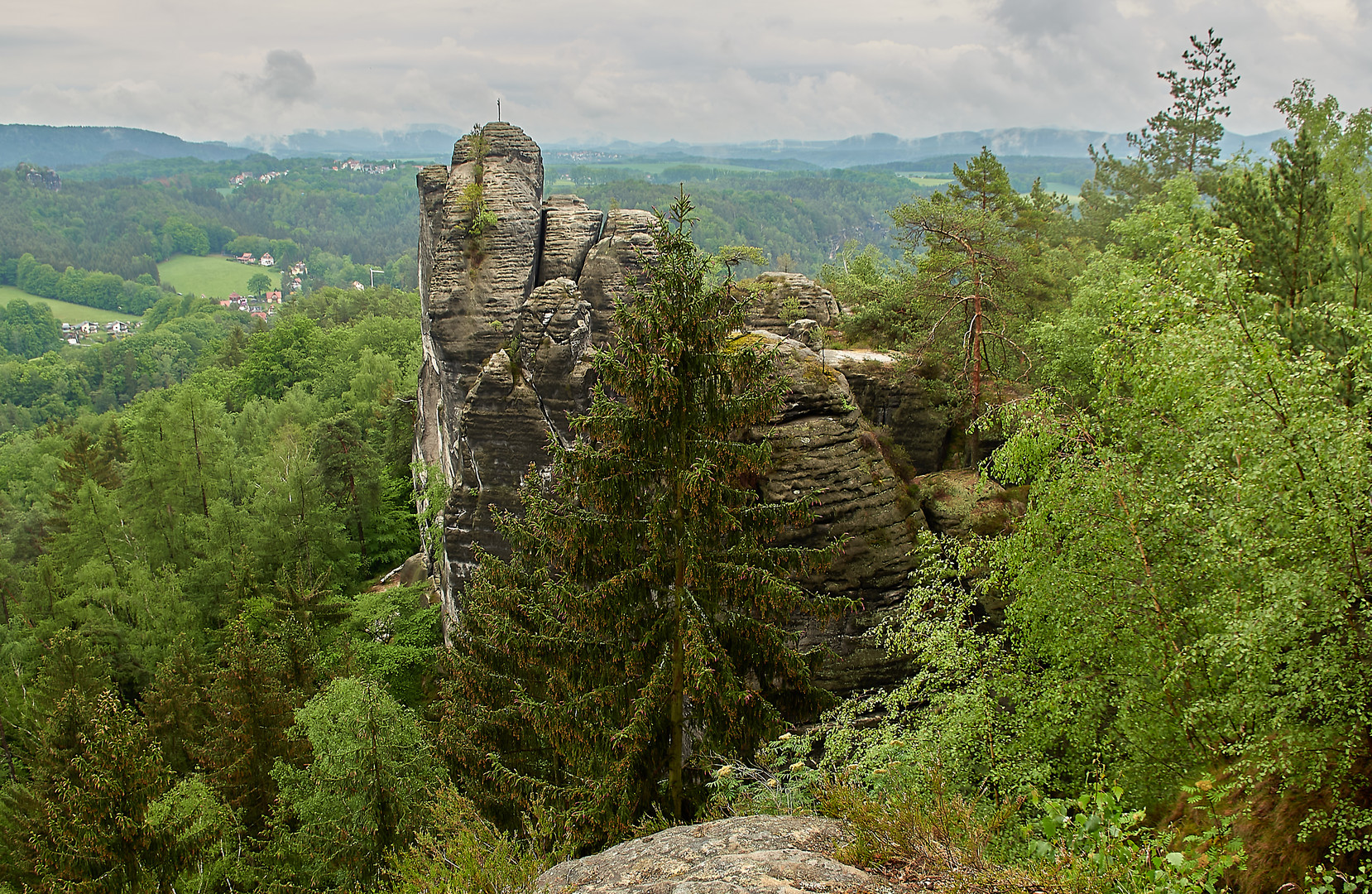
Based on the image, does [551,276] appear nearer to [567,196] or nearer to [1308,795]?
[567,196]

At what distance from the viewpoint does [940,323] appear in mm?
16156

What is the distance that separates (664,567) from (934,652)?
12.1 ft

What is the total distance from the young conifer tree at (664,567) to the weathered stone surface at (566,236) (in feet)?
52.7

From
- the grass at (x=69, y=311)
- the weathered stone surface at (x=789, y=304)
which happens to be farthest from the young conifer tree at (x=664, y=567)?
the grass at (x=69, y=311)

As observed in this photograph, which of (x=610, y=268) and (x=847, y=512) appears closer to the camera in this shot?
(x=847, y=512)

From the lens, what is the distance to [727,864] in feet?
20.3

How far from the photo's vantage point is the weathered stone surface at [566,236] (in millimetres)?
26328

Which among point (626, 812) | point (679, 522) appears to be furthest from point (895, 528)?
point (626, 812)

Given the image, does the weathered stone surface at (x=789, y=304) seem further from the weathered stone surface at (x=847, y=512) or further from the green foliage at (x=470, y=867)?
the green foliage at (x=470, y=867)

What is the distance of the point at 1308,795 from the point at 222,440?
4367 cm

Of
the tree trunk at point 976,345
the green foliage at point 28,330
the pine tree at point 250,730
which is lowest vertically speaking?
the pine tree at point 250,730

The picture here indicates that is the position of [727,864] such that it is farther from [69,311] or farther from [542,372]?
[69,311]

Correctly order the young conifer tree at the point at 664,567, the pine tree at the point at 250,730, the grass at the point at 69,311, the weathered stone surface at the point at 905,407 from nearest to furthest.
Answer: the young conifer tree at the point at 664,567 → the weathered stone surface at the point at 905,407 → the pine tree at the point at 250,730 → the grass at the point at 69,311

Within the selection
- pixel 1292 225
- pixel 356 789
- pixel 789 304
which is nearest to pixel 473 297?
pixel 789 304
